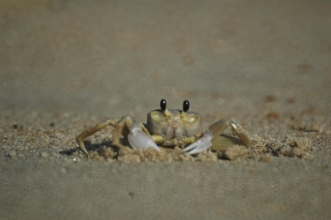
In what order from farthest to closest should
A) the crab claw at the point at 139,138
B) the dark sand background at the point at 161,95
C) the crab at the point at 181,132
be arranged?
1. the crab at the point at 181,132
2. the crab claw at the point at 139,138
3. the dark sand background at the point at 161,95

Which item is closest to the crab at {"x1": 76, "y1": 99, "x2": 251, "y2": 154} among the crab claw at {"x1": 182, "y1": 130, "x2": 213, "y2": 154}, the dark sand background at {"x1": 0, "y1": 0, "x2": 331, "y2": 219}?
the crab claw at {"x1": 182, "y1": 130, "x2": 213, "y2": 154}

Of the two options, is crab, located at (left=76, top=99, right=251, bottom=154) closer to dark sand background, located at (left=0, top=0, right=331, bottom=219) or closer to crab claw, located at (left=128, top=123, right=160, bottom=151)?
crab claw, located at (left=128, top=123, right=160, bottom=151)

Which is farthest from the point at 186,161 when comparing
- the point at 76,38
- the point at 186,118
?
the point at 76,38

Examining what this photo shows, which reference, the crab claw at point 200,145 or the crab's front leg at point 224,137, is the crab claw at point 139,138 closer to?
the crab claw at point 200,145

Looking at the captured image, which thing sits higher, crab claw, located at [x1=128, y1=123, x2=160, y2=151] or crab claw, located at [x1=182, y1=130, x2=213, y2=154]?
crab claw, located at [x1=128, y1=123, x2=160, y2=151]

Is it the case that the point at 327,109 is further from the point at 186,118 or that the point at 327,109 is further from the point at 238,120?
the point at 186,118

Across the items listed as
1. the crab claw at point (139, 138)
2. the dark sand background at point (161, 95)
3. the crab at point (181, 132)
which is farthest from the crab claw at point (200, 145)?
the crab claw at point (139, 138)
